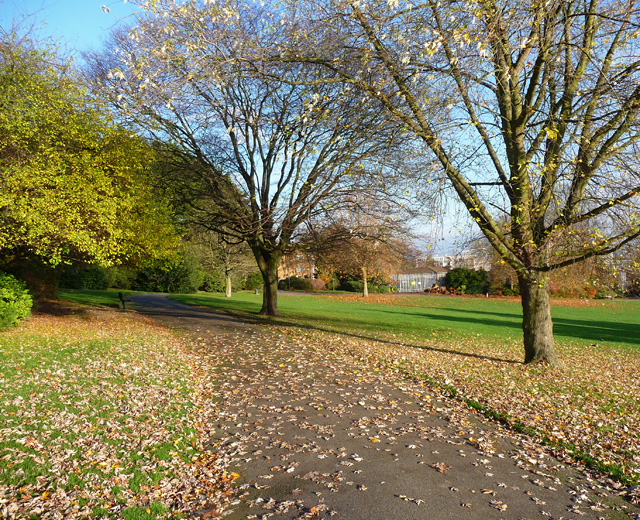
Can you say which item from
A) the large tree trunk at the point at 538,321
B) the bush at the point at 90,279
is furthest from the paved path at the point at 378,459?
the bush at the point at 90,279

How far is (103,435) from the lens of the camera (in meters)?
5.77

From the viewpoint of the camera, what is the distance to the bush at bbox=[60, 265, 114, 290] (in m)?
36.6

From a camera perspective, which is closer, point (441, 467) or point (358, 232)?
point (441, 467)

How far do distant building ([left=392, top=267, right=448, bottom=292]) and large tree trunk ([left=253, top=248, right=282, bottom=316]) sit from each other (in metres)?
36.5

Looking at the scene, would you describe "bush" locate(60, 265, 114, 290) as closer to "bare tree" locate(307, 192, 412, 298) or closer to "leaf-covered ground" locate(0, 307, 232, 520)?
"bare tree" locate(307, 192, 412, 298)

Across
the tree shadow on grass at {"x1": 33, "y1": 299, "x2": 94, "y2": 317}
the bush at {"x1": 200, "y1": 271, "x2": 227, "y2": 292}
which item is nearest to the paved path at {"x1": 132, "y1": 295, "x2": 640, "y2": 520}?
the tree shadow on grass at {"x1": 33, "y1": 299, "x2": 94, "y2": 317}

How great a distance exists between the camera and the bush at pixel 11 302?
11.8m

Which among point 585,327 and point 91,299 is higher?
point 91,299

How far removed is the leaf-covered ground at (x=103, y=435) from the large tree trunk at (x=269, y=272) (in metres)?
9.58

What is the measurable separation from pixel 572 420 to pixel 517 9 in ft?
21.7

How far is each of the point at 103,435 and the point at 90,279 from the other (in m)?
37.5

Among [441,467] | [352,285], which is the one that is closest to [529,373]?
[441,467]

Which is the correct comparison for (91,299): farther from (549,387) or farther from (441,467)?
(441,467)

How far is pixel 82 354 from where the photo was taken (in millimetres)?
10242
